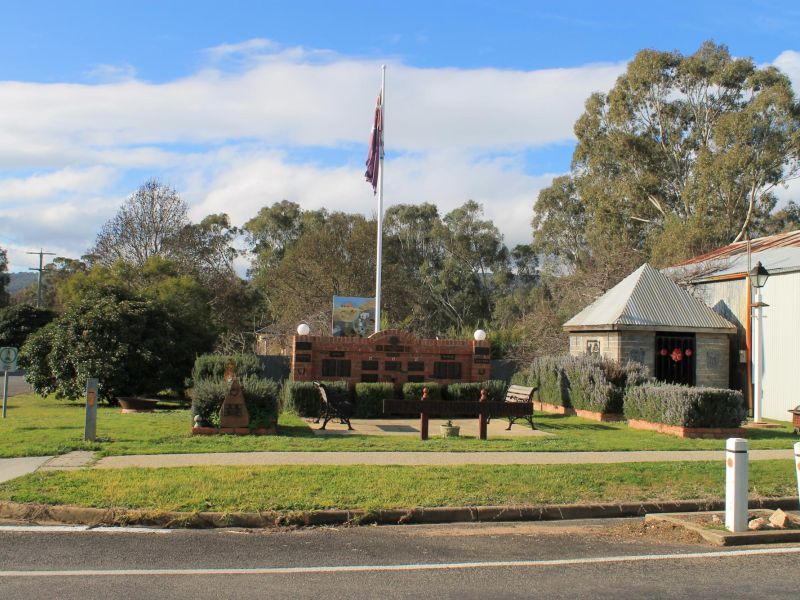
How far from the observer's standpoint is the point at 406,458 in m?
12.3

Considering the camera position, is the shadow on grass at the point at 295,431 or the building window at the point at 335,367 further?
the building window at the point at 335,367

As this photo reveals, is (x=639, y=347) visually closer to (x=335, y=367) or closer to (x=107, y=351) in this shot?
(x=335, y=367)

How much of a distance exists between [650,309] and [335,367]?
864 centimetres

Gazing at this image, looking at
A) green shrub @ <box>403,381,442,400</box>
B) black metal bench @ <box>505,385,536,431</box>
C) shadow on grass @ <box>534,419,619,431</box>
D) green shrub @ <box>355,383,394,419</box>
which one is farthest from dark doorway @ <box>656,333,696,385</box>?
green shrub @ <box>355,383,394,419</box>

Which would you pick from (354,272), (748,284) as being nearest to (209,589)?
(748,284)

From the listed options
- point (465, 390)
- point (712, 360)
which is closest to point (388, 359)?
point (465, 390)

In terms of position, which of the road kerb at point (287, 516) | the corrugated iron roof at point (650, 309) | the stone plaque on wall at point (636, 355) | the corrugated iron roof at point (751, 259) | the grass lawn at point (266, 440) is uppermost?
the corrugated iron roof at point (751, 259)

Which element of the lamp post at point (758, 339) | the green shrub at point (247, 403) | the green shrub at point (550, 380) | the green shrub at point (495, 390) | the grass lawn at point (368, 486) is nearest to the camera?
the grass lawn at point (368, 486)

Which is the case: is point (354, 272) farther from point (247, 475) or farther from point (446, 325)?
point (247, 475)

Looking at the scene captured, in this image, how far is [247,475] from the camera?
33.4 feet

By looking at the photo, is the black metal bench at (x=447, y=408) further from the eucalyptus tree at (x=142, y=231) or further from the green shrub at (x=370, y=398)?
the eucalyptus tree at (x=142, y=231)

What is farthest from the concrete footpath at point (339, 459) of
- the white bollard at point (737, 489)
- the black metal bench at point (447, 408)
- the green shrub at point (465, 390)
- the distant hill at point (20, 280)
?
the distant hill at point (20, 280)

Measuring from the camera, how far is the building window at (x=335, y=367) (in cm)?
2116

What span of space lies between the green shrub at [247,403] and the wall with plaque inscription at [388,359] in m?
5.45
